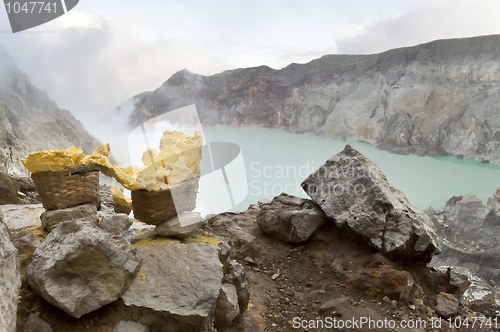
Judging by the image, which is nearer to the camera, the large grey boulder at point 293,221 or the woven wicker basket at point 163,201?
the woven wicker basket at point 163,201

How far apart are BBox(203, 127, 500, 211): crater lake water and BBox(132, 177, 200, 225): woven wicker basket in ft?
20.1

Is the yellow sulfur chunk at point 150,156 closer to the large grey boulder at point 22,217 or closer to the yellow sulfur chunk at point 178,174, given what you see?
the yellow sulfur chunk at point 178,174

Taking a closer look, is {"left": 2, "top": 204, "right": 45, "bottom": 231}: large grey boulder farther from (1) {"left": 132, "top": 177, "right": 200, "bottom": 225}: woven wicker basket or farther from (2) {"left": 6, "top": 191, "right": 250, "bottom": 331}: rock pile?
(1) {"left": 132, "top": 177, "right": 200, "bottom": 225}: woven wicker basket

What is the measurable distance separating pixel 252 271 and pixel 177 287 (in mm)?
1500

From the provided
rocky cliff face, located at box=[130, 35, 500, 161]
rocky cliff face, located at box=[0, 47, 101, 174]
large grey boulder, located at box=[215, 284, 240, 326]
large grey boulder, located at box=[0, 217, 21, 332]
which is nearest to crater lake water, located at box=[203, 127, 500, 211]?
rocky cliff face, located at box=[130, 35, 500, 161]

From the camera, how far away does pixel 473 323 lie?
2.37 meters

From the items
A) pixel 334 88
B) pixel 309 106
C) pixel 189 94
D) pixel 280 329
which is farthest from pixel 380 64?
pixel 280 329

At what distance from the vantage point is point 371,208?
9.50 feet

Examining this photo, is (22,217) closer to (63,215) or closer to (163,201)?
(63,215)

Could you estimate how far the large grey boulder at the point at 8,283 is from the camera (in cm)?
100

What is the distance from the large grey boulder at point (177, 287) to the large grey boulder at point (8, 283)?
1.41 feet

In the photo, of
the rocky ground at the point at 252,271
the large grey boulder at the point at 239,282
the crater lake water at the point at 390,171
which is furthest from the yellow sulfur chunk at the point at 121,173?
the crater lake water at the point at 390,171

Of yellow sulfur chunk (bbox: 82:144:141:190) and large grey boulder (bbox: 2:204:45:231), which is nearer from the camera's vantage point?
yellow sulfur chunk (bbox: 82:144:141:190)

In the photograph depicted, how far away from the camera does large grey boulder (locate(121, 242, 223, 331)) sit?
1.42 m
